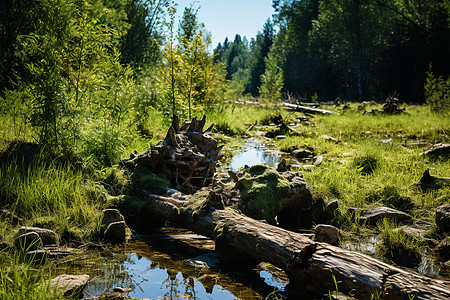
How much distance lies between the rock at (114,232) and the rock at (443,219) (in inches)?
157

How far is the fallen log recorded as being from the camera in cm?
281

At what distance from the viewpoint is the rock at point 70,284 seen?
9.60ft

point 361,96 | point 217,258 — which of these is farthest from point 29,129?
point 361,96

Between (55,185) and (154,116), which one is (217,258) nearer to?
(55,185)

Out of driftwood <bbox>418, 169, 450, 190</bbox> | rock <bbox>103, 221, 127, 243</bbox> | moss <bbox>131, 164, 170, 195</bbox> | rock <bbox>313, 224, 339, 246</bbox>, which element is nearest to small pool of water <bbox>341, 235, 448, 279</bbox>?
rock <bbox>313, 224, 339, 246</bbox>

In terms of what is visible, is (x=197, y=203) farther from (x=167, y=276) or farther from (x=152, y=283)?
(x=152, y=283)

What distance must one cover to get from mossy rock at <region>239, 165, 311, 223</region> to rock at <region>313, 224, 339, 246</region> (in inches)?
28.7

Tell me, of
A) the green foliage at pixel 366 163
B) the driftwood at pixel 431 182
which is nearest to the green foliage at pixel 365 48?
the green foliage at pixel 366 163

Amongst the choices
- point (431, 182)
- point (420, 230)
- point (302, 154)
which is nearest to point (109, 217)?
point (420, 230)

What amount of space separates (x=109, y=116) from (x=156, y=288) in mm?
4150

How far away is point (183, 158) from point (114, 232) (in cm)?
176

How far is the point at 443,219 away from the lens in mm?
4738

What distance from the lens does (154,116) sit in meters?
12.2

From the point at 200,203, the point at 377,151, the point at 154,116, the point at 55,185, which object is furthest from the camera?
the point at 154,116
